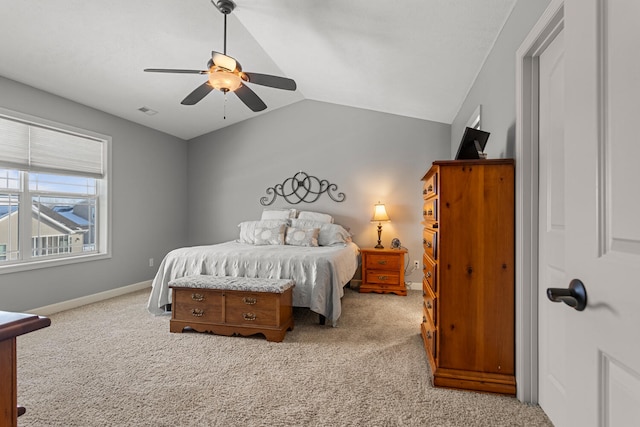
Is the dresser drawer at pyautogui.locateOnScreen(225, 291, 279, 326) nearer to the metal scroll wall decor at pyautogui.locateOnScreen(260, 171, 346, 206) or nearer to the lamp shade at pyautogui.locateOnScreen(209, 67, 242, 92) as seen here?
the lamp shade at pyautogui.locateOnScreen(209, 67, 242, 92)

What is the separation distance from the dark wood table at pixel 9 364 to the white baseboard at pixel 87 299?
3590 mm

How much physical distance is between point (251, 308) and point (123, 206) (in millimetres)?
2841

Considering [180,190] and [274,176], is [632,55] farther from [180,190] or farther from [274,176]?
[180,190]

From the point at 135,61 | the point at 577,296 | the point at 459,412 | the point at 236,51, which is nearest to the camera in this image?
the point at 577,296

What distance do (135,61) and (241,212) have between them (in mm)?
2705

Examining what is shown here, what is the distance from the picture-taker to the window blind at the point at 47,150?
3.20 m

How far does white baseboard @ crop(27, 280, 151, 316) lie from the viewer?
3426 mm

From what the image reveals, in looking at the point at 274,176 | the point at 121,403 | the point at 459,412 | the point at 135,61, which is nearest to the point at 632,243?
the point at 459,412

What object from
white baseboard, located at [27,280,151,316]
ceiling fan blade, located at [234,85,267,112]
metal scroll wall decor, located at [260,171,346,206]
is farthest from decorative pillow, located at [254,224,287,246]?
white baseboard, located at [27,280,151,316]

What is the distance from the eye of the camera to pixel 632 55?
59cm

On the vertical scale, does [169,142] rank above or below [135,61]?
below

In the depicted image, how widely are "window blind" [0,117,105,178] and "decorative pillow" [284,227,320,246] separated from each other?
2.59 metres

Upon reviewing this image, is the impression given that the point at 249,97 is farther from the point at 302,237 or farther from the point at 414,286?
the point at 414,286

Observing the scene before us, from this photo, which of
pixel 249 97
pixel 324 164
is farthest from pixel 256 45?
pixel 324 164
